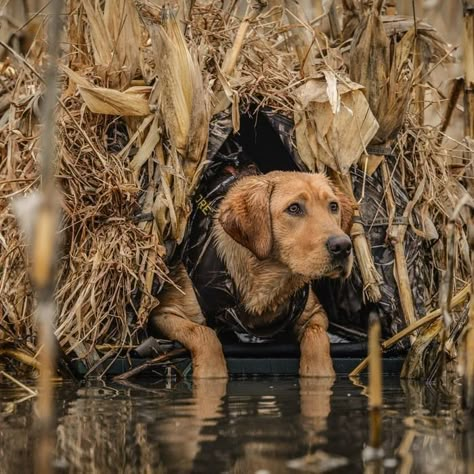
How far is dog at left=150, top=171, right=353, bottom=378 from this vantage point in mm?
5043

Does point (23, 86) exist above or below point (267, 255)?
above

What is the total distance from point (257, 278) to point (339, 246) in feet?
2.07

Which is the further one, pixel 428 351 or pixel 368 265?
pixel 368 265

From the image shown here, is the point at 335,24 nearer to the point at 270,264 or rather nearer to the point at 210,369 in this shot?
the point at 270,264

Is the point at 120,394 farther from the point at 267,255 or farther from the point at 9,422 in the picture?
the point at 267,255

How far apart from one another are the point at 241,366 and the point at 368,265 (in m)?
0.86

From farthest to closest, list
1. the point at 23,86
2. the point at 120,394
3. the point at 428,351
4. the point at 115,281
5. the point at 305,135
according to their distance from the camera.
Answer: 1. the point at 23,86
2. the point at 305,135
3. the point at 115,281
4. the point at 428,351
5. the point at 120,394

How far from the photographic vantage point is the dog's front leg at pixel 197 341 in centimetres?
504

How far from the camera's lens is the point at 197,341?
203 inches

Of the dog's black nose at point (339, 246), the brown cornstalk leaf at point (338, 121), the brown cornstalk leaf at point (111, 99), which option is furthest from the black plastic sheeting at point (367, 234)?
the dog's black nose at point (339, 246)

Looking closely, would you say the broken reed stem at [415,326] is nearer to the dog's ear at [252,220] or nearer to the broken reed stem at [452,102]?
the dog's ear at [252,220]

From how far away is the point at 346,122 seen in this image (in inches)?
217

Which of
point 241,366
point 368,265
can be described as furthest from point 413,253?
point 241,366

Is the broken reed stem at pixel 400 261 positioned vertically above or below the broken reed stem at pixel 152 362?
above
